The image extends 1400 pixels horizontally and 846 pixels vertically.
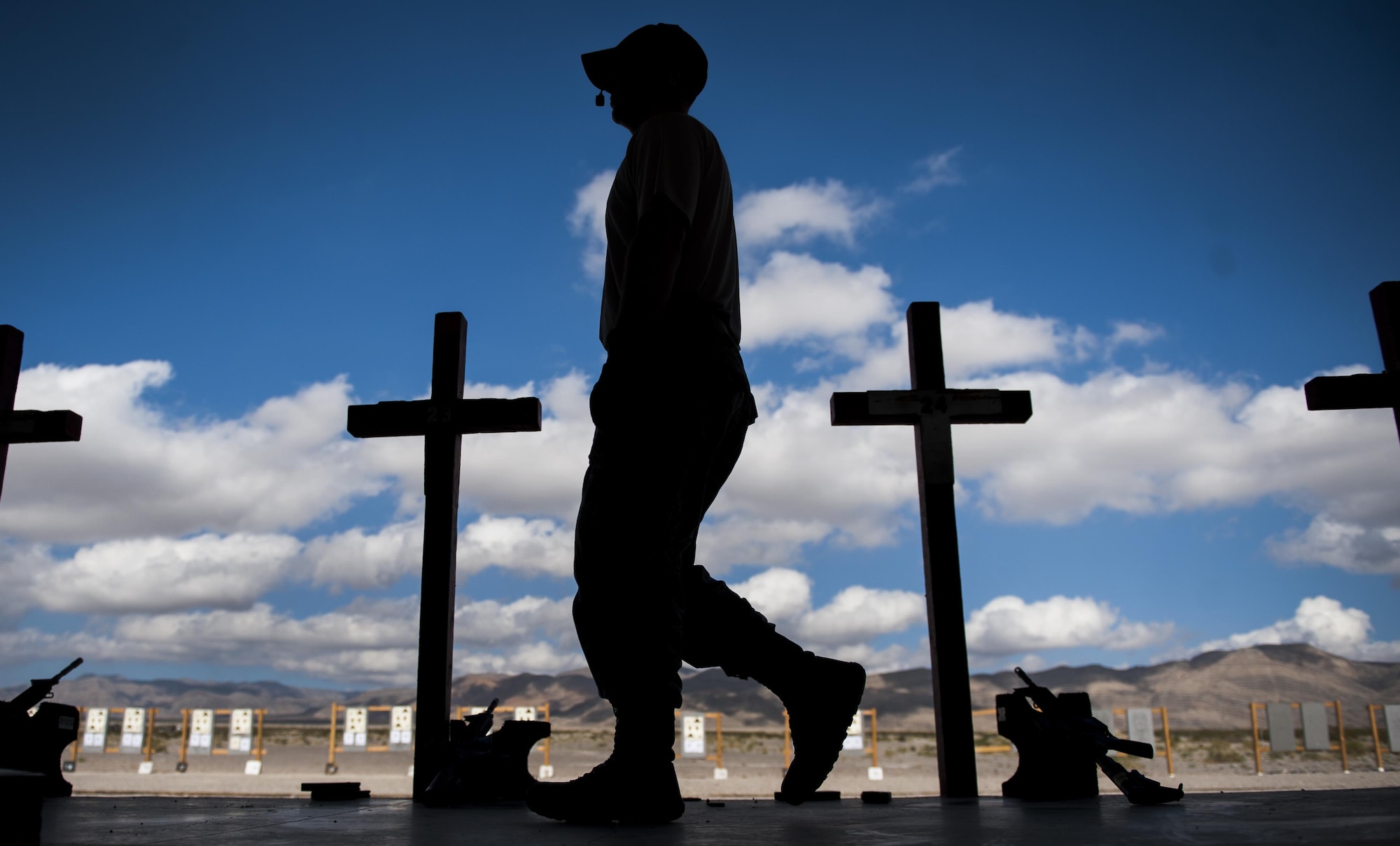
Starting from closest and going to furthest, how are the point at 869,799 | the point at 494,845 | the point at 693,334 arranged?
the point at 494,845 < the point at 693,334 < the point at 869,799

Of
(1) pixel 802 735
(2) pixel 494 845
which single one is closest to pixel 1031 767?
(1) pixel 802 735

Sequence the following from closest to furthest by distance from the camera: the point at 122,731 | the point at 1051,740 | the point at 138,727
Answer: the point at 1051,740 < the point at 122,731 < the point at 138,727

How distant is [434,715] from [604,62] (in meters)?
3.12

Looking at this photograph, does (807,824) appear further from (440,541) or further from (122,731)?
(122,731)

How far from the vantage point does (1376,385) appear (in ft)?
17.4

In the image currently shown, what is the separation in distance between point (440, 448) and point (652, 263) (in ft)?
9.05

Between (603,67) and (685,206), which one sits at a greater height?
(603,67)

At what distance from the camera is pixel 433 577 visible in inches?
188

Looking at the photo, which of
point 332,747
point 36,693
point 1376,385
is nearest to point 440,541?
point 36,693

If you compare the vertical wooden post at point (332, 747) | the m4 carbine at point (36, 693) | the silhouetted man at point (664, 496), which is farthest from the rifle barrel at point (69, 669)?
the vertical wooden post at point (332, 747)

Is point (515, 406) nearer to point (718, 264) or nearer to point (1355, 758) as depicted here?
point (718, 264)

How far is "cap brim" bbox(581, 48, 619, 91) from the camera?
3117mm

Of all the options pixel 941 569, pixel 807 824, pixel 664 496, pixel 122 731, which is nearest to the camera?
pixel 807 824

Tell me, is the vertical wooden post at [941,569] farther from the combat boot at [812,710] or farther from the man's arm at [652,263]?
the man's arm at [652,263]
